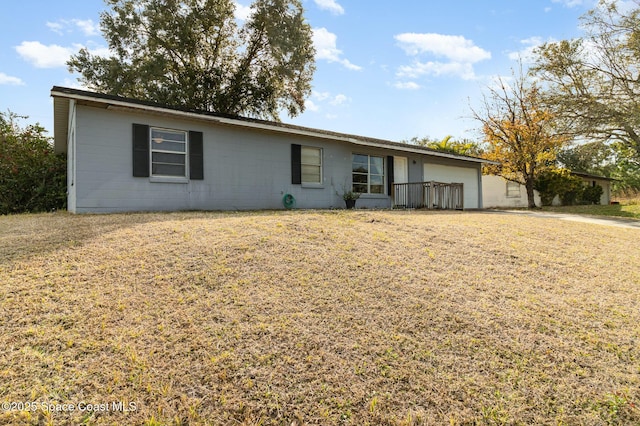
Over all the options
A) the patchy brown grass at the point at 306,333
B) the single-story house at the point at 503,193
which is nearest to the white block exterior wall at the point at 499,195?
the single-story house at the point at 503,193

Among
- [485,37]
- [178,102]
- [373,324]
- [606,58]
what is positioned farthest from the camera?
[178,102]

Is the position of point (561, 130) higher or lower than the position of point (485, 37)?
lower

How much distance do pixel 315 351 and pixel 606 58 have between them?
1775cm

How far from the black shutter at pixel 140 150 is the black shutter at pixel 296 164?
411 cm

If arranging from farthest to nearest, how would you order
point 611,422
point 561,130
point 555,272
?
point 561,130 → point 555,272 → point 611,422

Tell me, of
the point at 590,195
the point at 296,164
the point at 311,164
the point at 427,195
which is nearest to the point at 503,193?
the point at 590,195

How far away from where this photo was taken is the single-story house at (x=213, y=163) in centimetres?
785

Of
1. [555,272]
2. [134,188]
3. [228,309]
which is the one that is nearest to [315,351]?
[228,309]

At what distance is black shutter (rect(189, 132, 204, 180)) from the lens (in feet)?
29.4

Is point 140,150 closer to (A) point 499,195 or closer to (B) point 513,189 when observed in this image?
(A) point 499,195

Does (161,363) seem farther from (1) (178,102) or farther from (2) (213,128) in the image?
(1) (178,102)

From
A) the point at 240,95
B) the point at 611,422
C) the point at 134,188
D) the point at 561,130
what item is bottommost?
the point at 611,422

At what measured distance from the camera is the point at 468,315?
9.75 feet

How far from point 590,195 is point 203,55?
81.8 feet
